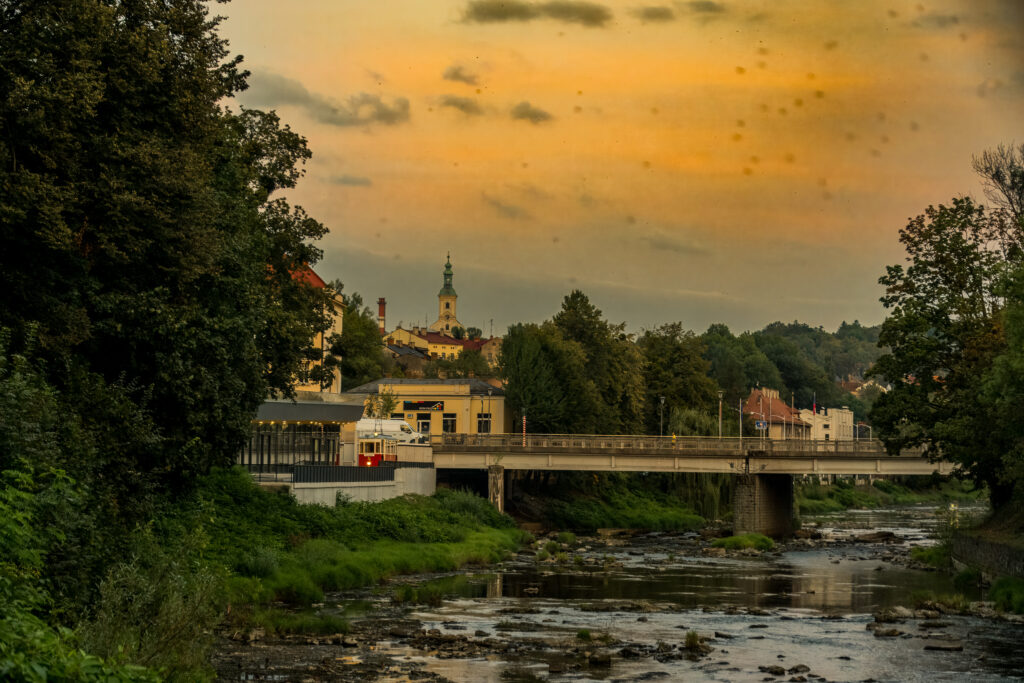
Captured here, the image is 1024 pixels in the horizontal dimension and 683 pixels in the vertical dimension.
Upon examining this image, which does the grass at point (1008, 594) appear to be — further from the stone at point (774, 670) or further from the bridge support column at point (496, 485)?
the bridge support column at point (496, 485)

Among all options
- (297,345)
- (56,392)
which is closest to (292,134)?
(297,345)

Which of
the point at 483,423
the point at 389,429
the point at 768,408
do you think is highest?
the point at 768,408

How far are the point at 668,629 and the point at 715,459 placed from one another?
46298mm

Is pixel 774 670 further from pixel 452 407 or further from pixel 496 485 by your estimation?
pixel 452 407

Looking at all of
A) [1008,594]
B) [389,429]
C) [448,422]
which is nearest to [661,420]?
[448,422]

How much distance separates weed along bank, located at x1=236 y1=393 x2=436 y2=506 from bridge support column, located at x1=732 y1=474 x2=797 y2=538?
821 inches

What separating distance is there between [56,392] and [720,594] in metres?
30.2

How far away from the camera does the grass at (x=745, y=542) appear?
74562mm

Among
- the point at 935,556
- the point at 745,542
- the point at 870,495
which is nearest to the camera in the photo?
the point at 935,556

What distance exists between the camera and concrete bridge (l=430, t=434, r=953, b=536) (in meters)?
81.9

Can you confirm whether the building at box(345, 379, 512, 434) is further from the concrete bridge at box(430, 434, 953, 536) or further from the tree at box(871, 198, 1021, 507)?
the tree at box(871, 198, 1021, 507)

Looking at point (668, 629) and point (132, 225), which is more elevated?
point (132, 225)

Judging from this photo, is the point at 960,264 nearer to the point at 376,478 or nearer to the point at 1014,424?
the point at 1014,424

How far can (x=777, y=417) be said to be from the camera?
566 feet
